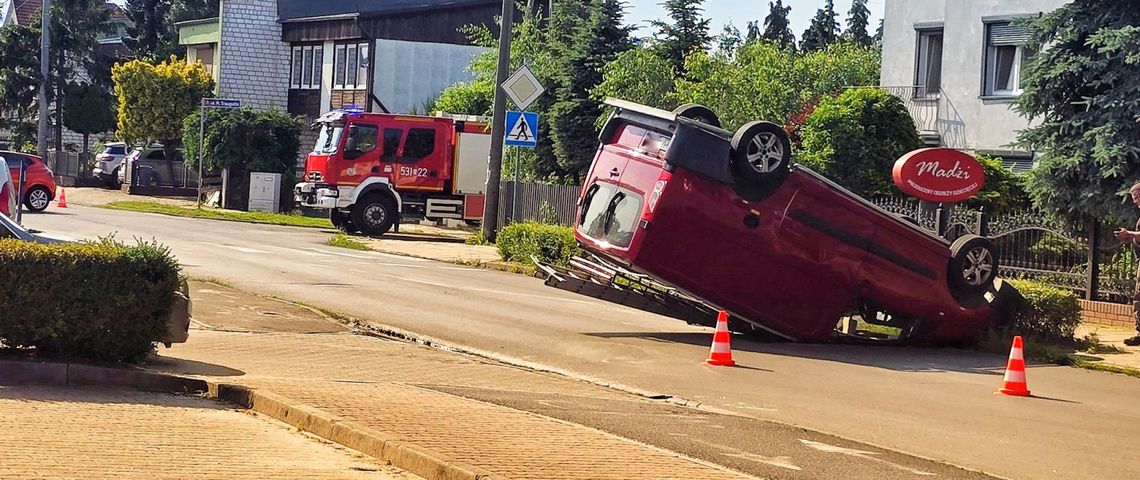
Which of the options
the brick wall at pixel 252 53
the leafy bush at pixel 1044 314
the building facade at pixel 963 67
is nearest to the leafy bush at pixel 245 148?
the brick wall at pixel 252 53

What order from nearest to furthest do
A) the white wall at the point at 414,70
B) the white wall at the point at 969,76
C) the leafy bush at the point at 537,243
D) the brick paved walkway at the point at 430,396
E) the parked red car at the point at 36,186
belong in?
the brick paved walkway at the point at 430,396 < the leafy bush at the point at 537,243 < the white wall at the point at 969,76 < the parked red car at the point at 36,186 < the white wall at the point at 414,70

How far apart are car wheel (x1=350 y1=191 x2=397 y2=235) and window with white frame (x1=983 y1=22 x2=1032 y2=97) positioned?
13.6 m

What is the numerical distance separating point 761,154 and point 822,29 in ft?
304

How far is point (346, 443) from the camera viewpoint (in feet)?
27.7

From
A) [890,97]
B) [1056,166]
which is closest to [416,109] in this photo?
[890,97]


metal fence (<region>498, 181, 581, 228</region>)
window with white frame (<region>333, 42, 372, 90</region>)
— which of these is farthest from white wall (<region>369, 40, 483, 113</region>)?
metal fence (<region>498, 181, 581, 228</region>)

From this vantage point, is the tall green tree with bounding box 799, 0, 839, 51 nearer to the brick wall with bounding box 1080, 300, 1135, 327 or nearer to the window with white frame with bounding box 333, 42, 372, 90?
the window with white frame with bounding box 333, 42, 372, 90

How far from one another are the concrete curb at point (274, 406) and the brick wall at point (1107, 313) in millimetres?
13018

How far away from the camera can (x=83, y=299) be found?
34.9 ft

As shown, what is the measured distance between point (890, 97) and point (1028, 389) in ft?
54.3

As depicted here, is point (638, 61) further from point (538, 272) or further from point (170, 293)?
point (170, 293)

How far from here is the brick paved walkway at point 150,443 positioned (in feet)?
24.4

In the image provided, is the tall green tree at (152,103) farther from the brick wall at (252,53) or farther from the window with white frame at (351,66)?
the window with white frame at (351,66)

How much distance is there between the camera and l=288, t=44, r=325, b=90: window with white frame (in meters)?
60.7
